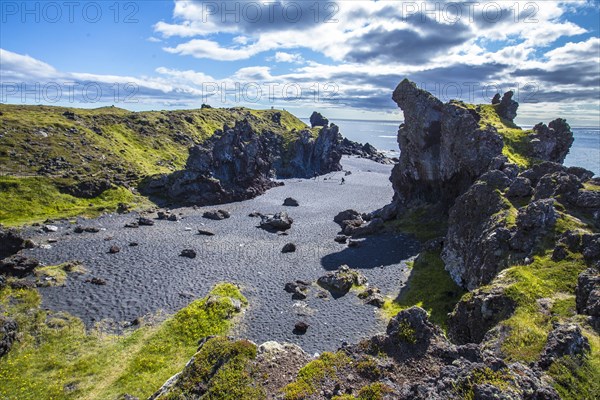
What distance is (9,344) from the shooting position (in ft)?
109

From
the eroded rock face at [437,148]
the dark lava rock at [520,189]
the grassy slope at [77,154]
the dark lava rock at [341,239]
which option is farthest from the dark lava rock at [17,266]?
the eroded rock face at [437,148]

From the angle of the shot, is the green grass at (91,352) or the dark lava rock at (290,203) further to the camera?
the dark lava rock at (290,203)

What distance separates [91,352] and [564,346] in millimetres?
36793

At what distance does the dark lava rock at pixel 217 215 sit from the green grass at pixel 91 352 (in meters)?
45.4

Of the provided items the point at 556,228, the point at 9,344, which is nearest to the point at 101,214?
the point at 9,344

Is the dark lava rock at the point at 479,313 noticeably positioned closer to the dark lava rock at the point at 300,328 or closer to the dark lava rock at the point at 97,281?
the dark lava rock at the point at 300,328

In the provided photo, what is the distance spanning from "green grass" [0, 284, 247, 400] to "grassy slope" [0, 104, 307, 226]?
44159mm

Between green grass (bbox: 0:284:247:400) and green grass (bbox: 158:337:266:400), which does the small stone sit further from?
green grass (bbox: 158:337:266:400)

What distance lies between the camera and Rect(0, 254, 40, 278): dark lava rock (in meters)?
48.2

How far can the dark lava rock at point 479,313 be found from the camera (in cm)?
2514

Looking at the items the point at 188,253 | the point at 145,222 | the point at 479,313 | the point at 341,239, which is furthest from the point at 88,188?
the point at 479,313

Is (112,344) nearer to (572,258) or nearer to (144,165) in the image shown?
(572,258)

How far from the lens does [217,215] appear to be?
88.2 metres

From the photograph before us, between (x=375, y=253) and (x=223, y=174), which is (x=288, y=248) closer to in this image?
(x=375, y=253)
